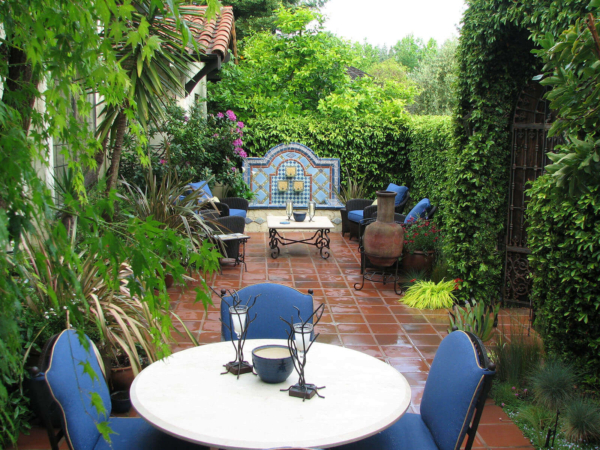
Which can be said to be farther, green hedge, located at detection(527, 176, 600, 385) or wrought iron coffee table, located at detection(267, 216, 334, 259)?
wrought iron coffee table, located at detection(267, 216, 334, 259)

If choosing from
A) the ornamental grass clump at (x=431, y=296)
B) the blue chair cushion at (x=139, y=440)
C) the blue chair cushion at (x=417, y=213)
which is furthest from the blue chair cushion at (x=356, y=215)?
the blue chair cushion at (x=139, y=440)

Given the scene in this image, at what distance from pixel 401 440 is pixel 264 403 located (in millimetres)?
674

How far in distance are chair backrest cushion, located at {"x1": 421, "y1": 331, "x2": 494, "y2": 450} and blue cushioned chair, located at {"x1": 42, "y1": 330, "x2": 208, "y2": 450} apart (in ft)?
3.54

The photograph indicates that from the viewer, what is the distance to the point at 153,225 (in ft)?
4.48

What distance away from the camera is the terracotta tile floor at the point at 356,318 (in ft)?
11.9

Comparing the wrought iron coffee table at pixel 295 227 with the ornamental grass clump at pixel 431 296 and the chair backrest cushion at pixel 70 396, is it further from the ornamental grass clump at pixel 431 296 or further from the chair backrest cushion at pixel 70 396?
the chair backrest cushion at pixel 70 396

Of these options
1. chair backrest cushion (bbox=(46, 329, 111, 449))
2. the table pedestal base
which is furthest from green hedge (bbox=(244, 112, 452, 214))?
chair backrest cushion (bbox=(46, 329, 111, 449))

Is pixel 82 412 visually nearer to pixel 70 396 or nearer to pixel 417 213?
pixel 70 396

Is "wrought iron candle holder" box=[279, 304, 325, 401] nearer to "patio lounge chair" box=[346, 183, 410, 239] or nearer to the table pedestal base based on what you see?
the table pedestal base

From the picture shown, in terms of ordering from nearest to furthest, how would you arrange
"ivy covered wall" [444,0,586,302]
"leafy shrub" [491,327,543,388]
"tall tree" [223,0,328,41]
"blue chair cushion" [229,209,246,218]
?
"leafy shrub" [491,327,543,388]
"ivy covered wall" [444,0,586,302]
"blue chair cushion" [229,209,246,218]
"tall tree" [223,0,328,41]

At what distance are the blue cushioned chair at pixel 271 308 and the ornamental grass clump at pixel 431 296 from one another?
3123mm

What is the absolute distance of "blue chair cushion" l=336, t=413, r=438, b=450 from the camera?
2.34 m

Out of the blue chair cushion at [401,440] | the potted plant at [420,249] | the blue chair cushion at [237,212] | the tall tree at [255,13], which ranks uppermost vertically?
the tall tree at [255,13]

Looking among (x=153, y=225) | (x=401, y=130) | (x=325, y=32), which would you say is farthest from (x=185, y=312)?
(x=325, y=32)
